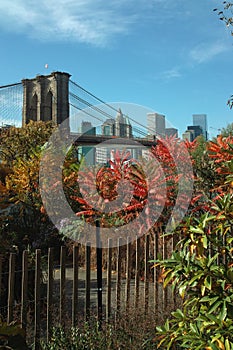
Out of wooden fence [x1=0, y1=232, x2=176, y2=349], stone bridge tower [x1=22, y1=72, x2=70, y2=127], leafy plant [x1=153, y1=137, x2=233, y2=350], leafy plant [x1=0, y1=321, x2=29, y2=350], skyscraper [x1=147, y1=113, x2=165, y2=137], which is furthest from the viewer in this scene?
stone bridge tower [x1=22, y1=72, x2=70, y2=127]

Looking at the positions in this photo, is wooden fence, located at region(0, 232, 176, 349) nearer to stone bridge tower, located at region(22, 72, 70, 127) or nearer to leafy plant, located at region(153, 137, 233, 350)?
leafy plant, located at region(153, 137, 233, 350)

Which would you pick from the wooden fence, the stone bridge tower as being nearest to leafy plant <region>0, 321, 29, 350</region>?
the wooden fence

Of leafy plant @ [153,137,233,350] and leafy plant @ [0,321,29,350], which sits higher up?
leafy plant @ [153,137,233,350]

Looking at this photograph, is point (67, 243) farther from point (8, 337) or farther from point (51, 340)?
point (8, 337)

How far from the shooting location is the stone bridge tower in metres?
22.3

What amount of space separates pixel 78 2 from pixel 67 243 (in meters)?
3.30

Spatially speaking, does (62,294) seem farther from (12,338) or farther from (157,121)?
(157,121)

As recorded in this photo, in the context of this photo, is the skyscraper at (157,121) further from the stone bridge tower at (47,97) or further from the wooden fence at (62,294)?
the stone bridge tower at (47,97)

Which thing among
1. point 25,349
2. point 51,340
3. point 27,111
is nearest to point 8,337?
point 25,349

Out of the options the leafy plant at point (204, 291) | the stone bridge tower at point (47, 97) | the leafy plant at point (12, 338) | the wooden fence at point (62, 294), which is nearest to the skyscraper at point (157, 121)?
the wooden fence at point (62, 294)

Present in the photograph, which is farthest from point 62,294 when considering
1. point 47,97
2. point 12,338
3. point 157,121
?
point 47,97

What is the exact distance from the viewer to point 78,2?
15.5ft

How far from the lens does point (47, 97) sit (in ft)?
75.0

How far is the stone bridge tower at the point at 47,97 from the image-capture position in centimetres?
2234
